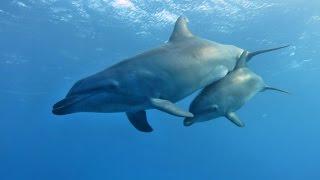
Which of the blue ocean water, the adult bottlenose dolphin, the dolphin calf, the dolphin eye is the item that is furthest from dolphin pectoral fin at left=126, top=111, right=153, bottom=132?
the blue ocean water

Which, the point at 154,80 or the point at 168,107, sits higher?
the point at 154,80

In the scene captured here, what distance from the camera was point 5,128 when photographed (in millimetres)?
74062

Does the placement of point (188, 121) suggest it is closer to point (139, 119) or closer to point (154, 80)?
point (154, 80)

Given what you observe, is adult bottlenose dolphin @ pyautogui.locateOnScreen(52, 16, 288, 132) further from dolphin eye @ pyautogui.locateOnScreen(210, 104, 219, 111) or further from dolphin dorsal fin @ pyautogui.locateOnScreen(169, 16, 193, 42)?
dolphin eye @ pyautogui.locateOnScreen(210, 104, 219, 111)

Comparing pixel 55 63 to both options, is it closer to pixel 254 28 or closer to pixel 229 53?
pixel 254 28

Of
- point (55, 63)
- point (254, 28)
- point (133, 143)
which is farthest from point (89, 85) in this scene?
point (133, 143)


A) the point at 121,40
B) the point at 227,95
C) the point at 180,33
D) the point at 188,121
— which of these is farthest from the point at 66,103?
the point at 121,40

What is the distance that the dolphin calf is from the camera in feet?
21.0

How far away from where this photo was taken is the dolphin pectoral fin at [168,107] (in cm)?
594

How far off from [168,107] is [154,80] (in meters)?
0.57

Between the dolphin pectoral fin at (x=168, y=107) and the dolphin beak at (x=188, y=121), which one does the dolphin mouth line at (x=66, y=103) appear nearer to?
the dolphin pectoral fin at (x=168, y=107)

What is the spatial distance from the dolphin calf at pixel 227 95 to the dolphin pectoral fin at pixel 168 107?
0.32 meters

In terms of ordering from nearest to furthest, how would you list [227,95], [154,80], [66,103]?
1. [66,103]
2. [154,80]
3. [227,95]

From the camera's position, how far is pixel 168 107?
19.8 ft
